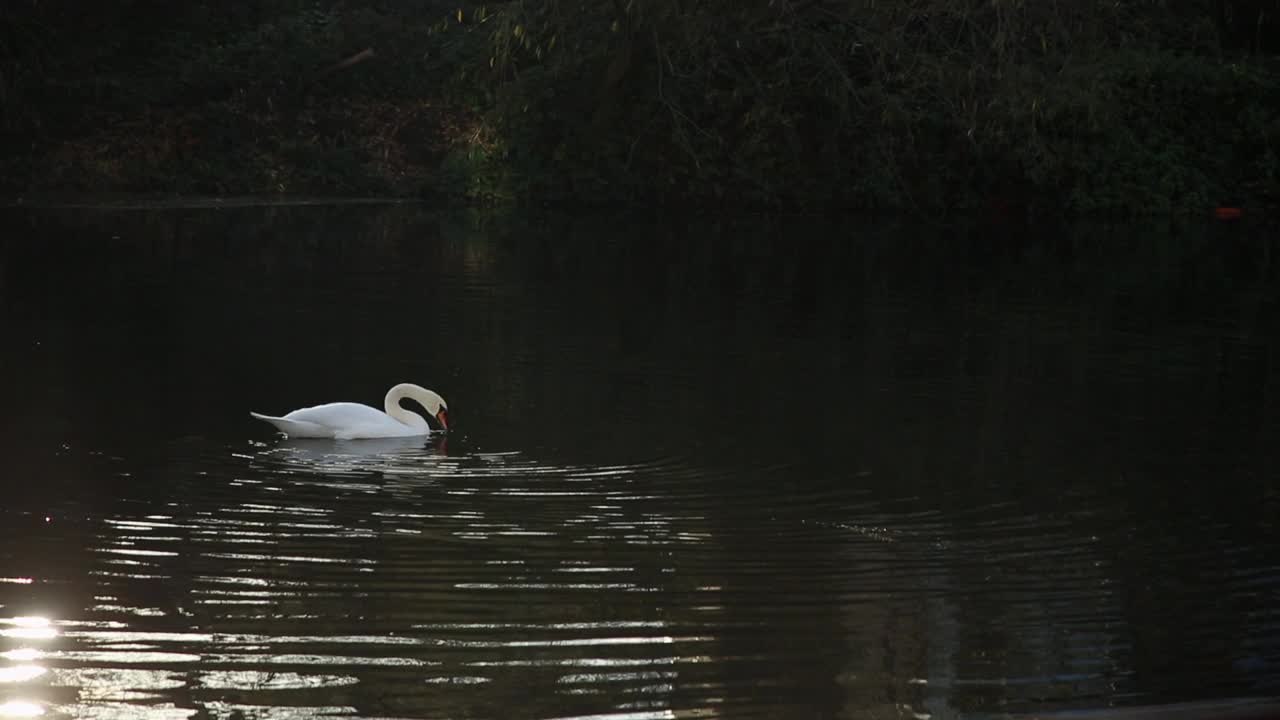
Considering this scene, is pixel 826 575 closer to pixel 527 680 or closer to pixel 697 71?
pixel 527 680

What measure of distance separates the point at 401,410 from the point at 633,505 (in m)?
2.36

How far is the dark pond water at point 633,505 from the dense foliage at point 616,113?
10598 mm

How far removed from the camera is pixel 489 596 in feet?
21.4

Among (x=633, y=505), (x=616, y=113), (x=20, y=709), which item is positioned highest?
(x=616, y=113)

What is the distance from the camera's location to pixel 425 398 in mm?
10164

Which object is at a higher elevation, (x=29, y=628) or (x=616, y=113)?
(x=616, y=113)

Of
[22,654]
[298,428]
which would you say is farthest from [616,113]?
[22,654]

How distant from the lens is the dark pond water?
5656 mm

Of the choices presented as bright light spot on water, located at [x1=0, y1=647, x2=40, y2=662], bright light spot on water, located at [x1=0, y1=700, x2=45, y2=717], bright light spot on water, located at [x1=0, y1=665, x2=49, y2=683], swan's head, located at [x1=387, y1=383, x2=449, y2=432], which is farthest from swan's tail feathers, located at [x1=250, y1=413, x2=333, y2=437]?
bright light spot on water, located at [x1=0, y1=700, x2=45, y2=717]

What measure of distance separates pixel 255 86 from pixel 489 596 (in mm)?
26759

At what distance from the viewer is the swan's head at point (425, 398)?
33.1 ft

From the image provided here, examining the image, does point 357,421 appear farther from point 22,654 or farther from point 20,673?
point 20,673

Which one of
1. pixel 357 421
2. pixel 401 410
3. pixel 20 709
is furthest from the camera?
pixel 401 410

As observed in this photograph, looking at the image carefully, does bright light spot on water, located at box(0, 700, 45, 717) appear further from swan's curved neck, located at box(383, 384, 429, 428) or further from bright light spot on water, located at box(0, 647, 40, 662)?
swan's curved neck, located at box(383, 384, 429, 428)
